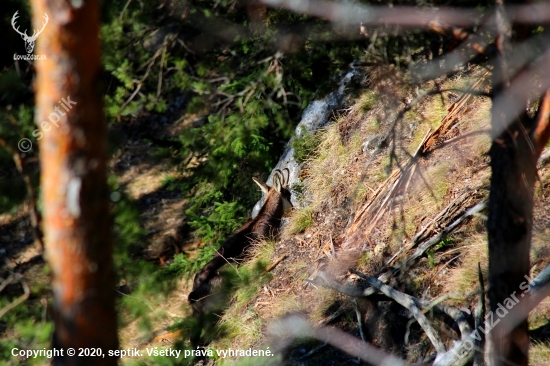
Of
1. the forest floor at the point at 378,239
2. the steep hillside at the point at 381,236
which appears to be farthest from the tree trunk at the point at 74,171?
the steep hillside at the point at 381,236

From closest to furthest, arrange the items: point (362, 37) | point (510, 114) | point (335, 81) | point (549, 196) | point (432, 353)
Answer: point (510, 114), point (362, 37), point (432, 353), point (549, 196), point (335, 81)

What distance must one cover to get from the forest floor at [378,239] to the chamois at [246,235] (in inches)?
13.0

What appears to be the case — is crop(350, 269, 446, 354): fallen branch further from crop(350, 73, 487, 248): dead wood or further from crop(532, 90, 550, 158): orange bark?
crop(532, 90, 550, 158): orange bark

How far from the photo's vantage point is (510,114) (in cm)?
340

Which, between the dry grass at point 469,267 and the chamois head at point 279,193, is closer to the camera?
the dry grass at point 469,267

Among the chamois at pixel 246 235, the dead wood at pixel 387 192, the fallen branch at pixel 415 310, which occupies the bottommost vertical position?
the chamois at pixel 246 235

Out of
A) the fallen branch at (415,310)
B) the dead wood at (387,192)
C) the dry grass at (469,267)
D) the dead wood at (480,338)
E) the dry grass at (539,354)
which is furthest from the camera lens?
the dead wood at (387,192)

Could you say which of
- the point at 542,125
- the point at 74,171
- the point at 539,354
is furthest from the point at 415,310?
the point at 74,171

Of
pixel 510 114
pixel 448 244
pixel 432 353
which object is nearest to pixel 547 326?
pixel 432 353

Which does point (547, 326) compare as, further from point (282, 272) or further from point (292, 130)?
point (292, 130)

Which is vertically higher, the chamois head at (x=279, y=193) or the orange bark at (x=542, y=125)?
the orange bark at (x=542, y=125)

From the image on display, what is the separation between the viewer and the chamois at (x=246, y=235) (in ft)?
27.5

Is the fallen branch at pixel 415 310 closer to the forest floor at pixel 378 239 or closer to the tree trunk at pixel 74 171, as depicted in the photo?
the forest floor at pixel 378 239

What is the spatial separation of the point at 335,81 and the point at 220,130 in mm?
2219
